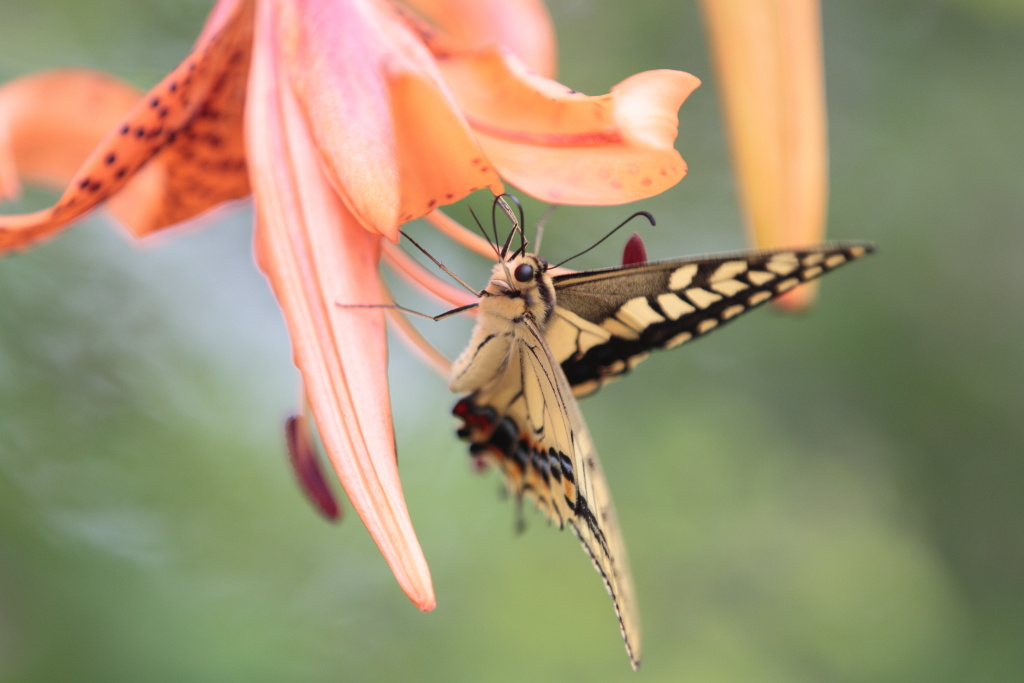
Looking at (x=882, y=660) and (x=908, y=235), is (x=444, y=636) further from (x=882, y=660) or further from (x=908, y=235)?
(x=908, y=235)

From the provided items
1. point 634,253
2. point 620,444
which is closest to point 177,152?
point 634,253

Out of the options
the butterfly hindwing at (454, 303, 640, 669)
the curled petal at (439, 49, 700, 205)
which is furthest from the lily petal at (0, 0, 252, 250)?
the butterfly hindwing at (454, 303, 640, 669)

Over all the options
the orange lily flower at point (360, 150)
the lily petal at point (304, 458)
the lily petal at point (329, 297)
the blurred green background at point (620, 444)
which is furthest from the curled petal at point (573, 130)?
the blurred green background at point (620, 444)

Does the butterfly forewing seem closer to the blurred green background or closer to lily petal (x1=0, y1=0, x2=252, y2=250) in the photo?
lily petal (x1=0, y1=0, x2=252, y2=250)

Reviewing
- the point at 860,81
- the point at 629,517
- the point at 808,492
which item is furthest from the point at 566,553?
the point at 860,81

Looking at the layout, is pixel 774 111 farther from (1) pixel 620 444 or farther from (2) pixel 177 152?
(1) pixel 620 444

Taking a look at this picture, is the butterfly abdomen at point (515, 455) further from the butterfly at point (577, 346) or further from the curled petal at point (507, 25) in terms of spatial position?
the curled petal at point (507, 25)
